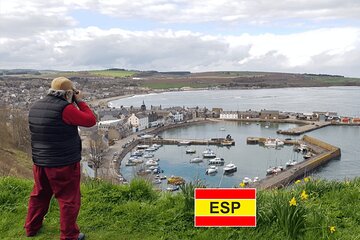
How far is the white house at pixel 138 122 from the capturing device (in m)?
60.1

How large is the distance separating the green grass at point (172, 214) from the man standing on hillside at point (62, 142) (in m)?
0.44

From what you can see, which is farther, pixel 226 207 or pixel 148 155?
pixel 148 155

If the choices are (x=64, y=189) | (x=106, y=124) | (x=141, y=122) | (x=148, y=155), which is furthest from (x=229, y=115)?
(x=64, y=189)

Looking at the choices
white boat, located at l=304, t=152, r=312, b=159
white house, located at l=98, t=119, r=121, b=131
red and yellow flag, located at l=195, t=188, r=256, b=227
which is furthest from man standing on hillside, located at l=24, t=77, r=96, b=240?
white house, located at l=98, t=119, r=121, b=131

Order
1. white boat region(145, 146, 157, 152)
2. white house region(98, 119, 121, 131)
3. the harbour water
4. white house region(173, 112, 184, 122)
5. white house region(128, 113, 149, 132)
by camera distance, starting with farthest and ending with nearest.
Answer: the harbour water < white house region(173, 112, 184, 122) < white house region(128, 113, 149, 132) < white house region(98, 119, 121, 131) < white boat region(145, 146, 157, 152)

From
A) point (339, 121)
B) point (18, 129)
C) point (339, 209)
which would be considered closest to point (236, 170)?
point (18, 129)

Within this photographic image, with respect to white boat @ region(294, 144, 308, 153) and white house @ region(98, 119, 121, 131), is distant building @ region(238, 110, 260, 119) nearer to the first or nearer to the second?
white house @ region(98, 119, 121, 131)

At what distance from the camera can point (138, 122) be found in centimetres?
6069

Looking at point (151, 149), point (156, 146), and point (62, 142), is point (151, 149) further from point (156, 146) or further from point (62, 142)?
point (62, 142)

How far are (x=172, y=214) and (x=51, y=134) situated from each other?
1.33 metres

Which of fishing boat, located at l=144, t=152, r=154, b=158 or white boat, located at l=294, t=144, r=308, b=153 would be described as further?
white boat, located at l=294, t=144, r=308, b=153

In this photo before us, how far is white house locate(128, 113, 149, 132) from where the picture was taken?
6009cm

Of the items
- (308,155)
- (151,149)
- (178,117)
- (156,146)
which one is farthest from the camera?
(178,117)

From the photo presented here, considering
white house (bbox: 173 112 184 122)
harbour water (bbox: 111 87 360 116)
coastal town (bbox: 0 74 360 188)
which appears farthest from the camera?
harbour water (bbox: 111 87 360 116)
